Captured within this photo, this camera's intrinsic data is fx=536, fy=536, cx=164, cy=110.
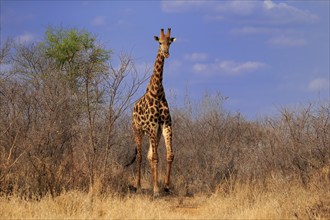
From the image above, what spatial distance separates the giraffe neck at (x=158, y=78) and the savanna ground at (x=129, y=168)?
1.36 m

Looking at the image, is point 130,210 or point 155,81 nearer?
point 130,210

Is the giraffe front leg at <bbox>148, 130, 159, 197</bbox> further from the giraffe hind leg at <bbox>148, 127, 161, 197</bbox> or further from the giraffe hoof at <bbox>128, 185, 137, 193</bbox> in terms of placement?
the giraffe hoof at <bbox>128, 185, 137, 193</bbox>

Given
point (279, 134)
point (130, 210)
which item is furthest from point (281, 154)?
point (130, 210)

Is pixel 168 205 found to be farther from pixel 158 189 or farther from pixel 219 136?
pixel 219 136

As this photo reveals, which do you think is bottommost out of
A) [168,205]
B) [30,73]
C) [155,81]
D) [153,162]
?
[168,205]

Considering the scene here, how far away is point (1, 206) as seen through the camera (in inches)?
324

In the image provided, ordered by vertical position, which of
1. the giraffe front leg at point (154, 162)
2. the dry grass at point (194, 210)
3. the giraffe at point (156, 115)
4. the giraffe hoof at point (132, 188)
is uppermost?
the giraffe at point (156, 115)

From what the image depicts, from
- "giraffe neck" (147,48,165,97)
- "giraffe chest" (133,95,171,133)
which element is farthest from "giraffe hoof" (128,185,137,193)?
"giraffe neck" (147,48,165,97)

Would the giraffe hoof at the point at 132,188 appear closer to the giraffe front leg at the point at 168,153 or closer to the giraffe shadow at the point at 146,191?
the giraffe shadow at the point at 146,191

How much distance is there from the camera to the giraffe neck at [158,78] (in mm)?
12734

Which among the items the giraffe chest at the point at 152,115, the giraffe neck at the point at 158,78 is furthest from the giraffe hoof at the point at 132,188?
the giraffe neck at the point at 158,78

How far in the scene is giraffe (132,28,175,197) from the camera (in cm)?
1208

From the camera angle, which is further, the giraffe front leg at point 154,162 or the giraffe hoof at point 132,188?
the giraffe hoof at point 132,188

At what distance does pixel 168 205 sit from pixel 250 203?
1806 mm
